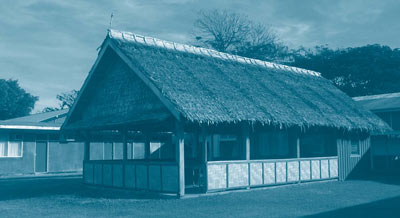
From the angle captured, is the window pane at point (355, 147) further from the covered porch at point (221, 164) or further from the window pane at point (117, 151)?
the window pane at point (117, 151)

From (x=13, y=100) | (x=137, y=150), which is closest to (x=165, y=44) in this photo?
(x=137, y=150)

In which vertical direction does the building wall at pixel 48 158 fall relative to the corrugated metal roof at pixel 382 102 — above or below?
below

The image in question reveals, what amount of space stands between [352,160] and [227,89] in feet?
29.6

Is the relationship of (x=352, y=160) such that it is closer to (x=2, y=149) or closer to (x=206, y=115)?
(x=206, y=115)

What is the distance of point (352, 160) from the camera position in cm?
2173

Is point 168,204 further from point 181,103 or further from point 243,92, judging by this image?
point 243,92

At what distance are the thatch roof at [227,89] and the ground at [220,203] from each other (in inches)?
98.6

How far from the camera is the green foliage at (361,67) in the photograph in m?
44.3

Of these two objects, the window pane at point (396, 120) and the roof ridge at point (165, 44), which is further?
the window pane at point (396, 120)

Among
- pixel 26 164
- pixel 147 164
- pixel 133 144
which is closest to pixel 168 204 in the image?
pixel 147 164

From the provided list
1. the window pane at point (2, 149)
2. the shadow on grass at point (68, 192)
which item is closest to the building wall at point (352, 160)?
the shadow on grass at point (68, 192)

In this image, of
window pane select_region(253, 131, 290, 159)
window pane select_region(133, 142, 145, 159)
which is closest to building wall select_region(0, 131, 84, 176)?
window pane select_region(133, 142, 145, 159)

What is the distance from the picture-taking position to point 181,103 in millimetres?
→ 13500

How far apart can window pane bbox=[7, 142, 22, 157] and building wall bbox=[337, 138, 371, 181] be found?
18.3 metres
